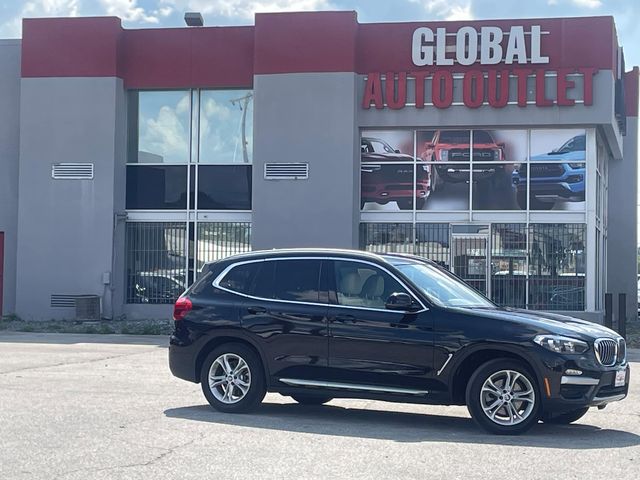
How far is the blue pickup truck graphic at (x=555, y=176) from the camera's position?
2341cm

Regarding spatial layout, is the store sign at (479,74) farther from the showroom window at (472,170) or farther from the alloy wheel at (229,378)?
the alloy wheel at (229,378)

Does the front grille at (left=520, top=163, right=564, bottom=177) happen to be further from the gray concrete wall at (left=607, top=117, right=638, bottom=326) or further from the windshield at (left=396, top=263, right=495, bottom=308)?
the windshield at (left=396, top=263, right=495, bottom=308)

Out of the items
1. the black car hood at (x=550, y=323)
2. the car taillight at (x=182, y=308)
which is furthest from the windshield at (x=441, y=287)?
the car taillight at (x=182, y=308)

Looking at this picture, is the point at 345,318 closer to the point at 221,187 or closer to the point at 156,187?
the point at 221,187

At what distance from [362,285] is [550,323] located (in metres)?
1.94

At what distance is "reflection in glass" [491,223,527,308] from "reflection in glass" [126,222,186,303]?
7674mm

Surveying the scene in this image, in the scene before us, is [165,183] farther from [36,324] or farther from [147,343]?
[147,343]

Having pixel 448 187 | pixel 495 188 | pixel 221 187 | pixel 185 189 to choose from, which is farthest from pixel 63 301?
pixel 495 188

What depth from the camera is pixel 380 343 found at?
9.95 m

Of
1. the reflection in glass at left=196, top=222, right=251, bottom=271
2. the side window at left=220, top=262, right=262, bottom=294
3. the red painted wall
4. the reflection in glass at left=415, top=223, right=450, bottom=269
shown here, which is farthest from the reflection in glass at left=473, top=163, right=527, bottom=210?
the side window at left=220, top=262, right=262, bottom=294

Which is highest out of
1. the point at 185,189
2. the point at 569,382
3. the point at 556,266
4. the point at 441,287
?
the point at 185,189

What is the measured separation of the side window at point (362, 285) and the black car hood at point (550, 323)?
837mm

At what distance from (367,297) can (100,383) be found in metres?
4.60

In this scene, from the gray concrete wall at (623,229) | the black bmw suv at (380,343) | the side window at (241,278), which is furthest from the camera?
the gray concrete wall at (623,229)
